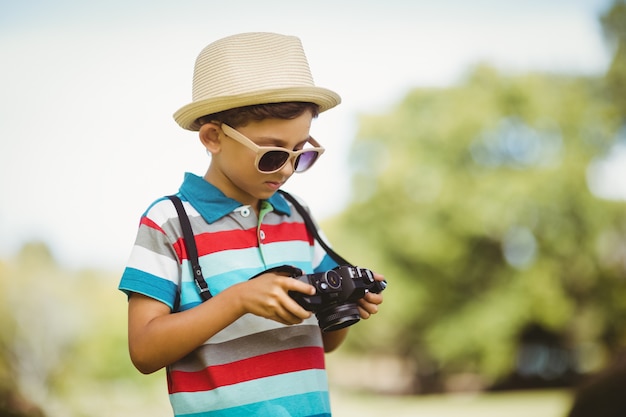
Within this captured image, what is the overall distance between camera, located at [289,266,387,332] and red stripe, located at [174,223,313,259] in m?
0.32

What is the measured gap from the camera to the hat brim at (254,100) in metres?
2.09

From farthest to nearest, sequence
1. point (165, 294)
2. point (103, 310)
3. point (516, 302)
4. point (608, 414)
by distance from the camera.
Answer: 1. point (516, 302)
2. point (103, 310)
3. point (165, 294)
4. point (608, 414)

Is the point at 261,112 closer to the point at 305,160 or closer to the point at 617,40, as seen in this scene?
the point at 305,160

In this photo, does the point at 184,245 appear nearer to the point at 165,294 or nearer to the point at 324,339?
the point at 165,294

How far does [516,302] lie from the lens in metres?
20.8

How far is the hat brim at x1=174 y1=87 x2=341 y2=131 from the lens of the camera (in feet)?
6.87

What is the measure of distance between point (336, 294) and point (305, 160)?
52cm

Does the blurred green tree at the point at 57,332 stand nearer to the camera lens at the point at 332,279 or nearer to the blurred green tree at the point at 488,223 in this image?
the camera lens at the point at 332,279

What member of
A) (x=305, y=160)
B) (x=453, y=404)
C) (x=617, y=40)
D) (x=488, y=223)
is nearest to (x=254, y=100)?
Answer: (x=305, y=160)

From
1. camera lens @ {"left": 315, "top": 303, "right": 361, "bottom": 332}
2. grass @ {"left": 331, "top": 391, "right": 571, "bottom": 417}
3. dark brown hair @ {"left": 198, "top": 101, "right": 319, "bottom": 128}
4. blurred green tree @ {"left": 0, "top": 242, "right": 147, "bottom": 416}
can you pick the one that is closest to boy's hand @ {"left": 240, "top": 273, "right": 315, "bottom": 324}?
camera lens @ {"left": 315, "top": 303, "right": 361, "bottom": 332}

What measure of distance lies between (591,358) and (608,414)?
2124 centimetres

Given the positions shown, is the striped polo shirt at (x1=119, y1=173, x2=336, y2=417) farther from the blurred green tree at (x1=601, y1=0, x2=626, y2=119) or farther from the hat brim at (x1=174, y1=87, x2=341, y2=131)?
the blurred green tree at (x1=601, y1=0, x2=626, y2=119)

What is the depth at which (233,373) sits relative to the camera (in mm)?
2033

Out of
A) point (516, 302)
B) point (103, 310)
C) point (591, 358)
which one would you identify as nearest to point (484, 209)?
point (516, 302)
